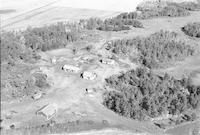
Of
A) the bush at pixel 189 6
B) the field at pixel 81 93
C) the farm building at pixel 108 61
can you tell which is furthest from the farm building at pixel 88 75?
the bush at pixel 189 6

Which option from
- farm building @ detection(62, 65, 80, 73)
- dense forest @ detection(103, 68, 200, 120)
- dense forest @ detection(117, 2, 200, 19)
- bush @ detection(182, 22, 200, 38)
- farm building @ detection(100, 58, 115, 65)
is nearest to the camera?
dense forest @ detection(103, 68, 200, 120)

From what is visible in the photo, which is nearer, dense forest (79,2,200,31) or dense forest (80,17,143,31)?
dense forest (80,17,143,31)

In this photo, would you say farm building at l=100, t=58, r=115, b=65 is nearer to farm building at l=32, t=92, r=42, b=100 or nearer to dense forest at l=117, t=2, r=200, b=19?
farm building at l=32, t=92, r=42, b=100

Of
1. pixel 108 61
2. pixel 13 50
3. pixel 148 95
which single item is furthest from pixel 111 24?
pixel 148 95

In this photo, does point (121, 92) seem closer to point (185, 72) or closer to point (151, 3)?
point (185, 72)

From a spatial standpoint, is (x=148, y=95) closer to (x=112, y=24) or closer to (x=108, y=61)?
(x=108, y=61)

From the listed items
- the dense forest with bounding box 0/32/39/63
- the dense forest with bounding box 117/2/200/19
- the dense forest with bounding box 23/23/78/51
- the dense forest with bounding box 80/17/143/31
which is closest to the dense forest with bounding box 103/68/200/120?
the dense forest with bounding box 0/32/39/63

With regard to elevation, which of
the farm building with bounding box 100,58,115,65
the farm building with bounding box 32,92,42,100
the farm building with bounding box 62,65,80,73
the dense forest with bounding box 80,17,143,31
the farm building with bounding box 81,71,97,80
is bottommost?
the farm building with bounding box 32,92,42,100
